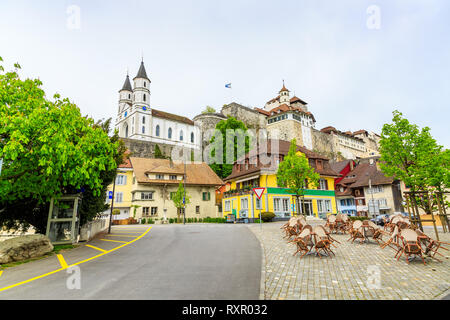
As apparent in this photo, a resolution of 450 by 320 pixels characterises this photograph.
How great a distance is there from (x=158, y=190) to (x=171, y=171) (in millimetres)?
3361

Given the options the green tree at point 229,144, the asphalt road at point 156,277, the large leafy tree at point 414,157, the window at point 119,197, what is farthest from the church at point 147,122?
the asphalt road at point 156,277

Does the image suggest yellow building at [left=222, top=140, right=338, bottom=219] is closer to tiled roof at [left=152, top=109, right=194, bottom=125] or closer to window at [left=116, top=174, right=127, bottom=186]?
window at [left=116, top=174, right=127, bottom=186]

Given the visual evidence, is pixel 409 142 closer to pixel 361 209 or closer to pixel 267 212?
pixel 267 212

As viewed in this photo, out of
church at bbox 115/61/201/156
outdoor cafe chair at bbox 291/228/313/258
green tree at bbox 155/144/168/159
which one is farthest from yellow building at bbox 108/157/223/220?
church at bbox 115/61/201/156

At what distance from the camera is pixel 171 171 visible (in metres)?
38.4

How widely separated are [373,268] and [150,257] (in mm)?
7329

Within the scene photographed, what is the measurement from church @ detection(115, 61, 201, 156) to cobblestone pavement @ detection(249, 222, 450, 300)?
2788 inches

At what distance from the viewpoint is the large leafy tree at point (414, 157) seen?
1456 centimetres

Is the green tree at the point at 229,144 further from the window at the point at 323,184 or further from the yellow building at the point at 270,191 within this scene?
the window at the point at 323,184

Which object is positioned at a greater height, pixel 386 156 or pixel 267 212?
pixel 386 156

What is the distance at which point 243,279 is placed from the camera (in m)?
6.40

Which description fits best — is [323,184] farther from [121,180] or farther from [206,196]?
[121,180]

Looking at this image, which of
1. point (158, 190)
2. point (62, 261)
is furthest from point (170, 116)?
point (62, 261)
